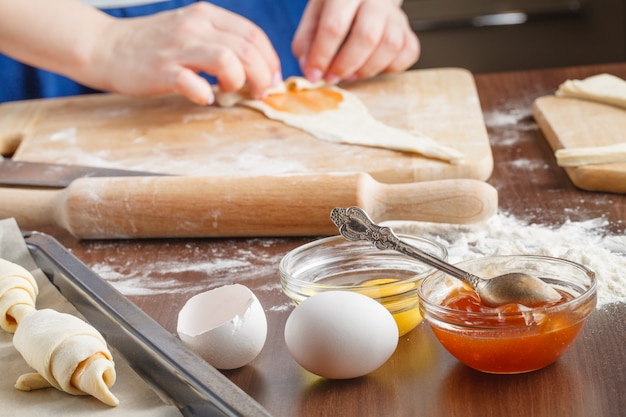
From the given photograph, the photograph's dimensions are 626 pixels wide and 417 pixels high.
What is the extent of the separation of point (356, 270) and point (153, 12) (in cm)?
141

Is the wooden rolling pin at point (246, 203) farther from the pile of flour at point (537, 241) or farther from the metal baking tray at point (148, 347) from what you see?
the metal baking tray at point (148, 347)

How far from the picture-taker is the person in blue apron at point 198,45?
1798mm

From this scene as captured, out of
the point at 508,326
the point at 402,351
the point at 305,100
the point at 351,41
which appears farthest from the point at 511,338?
the point at 351,41

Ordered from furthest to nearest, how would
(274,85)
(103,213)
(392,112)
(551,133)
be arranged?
1. (274,85)
2. (392,112)
3. (551,133)
4. (103,213)

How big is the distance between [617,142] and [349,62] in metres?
0.67

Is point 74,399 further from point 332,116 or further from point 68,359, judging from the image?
point 332,116

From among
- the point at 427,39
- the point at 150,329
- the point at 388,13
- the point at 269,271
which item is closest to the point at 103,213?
the point at 269,271

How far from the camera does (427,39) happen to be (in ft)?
12.2

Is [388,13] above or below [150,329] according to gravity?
below

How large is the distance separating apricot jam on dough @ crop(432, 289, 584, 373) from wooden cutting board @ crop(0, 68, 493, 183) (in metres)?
0.62

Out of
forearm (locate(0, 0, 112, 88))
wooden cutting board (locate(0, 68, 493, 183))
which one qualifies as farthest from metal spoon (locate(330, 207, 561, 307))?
forearm (locate(0, 0, 112, 88))

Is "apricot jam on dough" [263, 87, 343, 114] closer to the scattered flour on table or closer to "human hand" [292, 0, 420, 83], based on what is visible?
"human hand" [292, 0, 420, 83]

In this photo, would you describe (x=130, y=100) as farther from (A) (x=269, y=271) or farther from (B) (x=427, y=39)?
(B) (x=427, y=39)

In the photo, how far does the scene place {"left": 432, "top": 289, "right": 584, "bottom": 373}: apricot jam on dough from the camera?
0.78 meters
